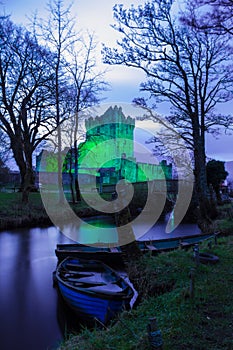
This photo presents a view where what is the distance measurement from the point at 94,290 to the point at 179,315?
5.34ft

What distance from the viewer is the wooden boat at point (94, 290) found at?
171 inches

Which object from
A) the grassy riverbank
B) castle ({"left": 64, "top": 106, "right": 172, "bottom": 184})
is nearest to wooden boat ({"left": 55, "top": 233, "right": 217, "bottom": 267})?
the grassy riverbank

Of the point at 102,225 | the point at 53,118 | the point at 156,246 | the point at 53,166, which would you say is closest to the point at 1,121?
the point at 53,118

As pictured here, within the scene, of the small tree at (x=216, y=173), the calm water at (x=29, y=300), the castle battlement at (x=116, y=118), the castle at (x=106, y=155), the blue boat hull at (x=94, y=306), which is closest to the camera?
the blue boat hull at (x=94, y=306)

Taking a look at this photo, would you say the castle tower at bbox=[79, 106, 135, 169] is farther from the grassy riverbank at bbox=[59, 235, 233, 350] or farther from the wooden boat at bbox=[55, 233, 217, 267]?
the grassy riverbank at bbox=[59, 235, 233, 350]

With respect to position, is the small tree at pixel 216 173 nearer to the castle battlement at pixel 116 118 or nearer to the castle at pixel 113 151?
the castle at pixel 113 151

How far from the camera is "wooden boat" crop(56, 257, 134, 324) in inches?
171

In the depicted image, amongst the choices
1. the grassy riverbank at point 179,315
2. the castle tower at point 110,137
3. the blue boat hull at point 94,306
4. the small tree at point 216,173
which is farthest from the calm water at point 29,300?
the small tree at point 216,173

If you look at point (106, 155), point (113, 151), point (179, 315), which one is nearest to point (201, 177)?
point (106, 155)

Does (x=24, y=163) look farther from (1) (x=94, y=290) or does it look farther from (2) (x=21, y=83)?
(1) (x=94, y=290)

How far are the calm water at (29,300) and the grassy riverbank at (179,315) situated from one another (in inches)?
44.1

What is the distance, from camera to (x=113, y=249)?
7473mm

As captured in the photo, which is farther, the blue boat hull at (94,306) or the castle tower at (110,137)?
the castle tower at (110,137)

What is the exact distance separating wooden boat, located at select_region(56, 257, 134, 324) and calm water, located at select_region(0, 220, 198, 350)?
527 mm
